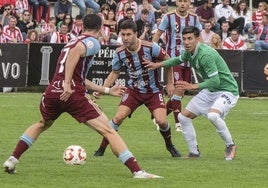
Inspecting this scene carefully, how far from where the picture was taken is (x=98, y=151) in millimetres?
13852

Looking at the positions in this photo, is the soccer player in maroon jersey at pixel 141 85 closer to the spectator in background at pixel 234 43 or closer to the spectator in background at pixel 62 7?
the spectator in background at pixel 234 43

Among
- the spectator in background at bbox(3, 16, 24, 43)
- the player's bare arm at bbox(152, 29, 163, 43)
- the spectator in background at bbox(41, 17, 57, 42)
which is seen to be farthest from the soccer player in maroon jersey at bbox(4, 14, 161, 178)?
the spectator in background at bbox(41, 17, 57, 42)

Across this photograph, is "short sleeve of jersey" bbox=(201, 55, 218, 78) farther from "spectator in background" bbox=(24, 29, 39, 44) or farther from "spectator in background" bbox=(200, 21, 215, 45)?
"spectator in background" bbox=(200, 21, 215, 45)

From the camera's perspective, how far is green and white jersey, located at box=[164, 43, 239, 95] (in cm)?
1291

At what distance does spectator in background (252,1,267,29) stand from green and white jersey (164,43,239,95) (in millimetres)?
17662

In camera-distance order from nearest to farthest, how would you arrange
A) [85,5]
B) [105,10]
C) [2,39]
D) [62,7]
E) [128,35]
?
[128,35], [2,39], [105,10], [62,7], [85,5]

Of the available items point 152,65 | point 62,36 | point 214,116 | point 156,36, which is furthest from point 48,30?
point 214,116

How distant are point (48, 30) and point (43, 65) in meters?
2.38

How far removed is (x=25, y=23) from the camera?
28359 mm

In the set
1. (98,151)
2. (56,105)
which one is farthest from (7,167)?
(98,151)

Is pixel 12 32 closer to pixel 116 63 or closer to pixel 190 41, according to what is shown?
pixel 116 63

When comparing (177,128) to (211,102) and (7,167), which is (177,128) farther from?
(7,167)

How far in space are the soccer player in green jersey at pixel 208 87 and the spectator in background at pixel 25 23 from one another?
14.9 m

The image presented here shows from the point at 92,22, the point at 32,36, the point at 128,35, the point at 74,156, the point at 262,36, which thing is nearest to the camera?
the point at 92,22
